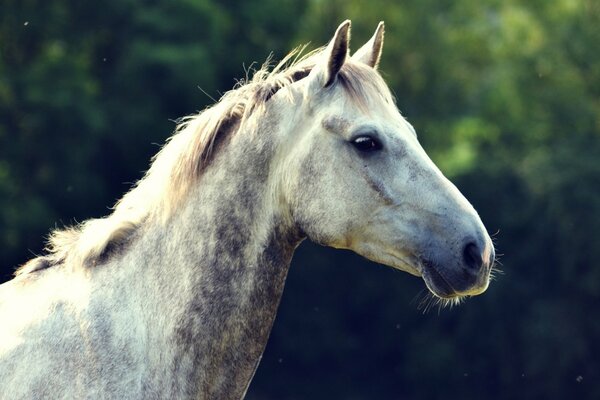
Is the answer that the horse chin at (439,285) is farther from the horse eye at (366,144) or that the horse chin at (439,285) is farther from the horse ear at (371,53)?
the horse ear at (371,53)

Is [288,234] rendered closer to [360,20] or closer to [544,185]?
[544,185]

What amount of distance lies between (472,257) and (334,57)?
925 mm

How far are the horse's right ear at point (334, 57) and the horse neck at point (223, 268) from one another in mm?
360

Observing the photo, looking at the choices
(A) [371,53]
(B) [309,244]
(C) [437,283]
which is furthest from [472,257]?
(B) [309,244]

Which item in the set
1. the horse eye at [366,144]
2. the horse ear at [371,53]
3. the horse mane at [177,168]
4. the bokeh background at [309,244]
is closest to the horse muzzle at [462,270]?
the horse eye at [366,144]

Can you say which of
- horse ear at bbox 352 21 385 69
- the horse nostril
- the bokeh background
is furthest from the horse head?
the bokeh background

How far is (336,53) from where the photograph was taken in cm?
407

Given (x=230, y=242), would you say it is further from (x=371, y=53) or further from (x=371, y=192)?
(x=371, y=53)

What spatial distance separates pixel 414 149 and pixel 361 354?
1475 cm

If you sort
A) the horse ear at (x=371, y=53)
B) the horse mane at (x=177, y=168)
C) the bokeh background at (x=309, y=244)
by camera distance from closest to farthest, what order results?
the horse mane at (x=177, y=168)
the horse ear at (x=371, y=53)
the bokeh background at (x=309, y=244)

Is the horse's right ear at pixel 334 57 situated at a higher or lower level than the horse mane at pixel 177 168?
higher

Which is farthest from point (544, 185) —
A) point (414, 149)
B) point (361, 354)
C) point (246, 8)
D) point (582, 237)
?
point (414, 149)

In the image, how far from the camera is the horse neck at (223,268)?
3.91m

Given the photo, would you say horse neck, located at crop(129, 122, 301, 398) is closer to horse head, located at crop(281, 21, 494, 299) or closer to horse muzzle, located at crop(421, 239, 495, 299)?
horse head, located at crop(281, 21, 494, 299)
